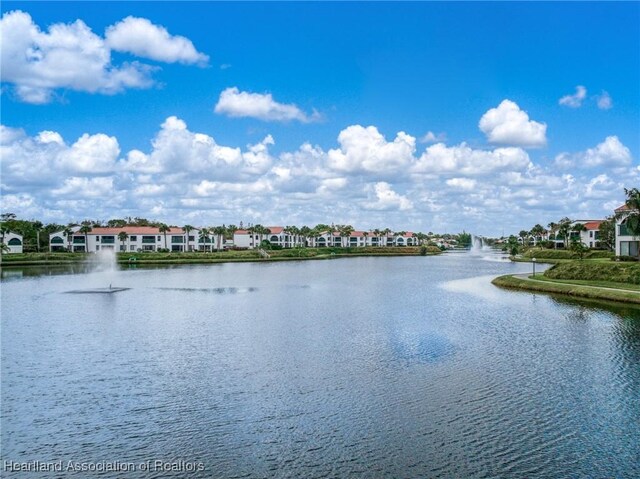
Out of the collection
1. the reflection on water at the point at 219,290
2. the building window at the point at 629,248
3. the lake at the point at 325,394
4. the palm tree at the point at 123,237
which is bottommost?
the lake at the point at 325,394

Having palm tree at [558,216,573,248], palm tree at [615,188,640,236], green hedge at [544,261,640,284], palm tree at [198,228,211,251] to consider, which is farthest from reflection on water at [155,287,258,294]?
palm tree at [198,228,211,251]

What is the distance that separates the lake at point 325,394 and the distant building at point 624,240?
35.8 metres

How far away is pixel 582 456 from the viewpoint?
16609 millimetres

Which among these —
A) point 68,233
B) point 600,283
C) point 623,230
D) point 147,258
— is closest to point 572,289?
point 600,283

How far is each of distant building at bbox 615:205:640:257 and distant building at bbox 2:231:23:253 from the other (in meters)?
147

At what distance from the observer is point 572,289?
56594 mm

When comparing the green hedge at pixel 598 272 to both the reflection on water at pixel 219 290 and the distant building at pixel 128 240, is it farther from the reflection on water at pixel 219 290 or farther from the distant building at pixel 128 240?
the distant building at pixel 128 240

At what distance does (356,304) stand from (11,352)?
30.4 meters

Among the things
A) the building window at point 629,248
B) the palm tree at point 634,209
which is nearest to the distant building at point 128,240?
the building window at point 629,248

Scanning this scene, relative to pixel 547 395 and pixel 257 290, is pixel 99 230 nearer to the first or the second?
pixel 257 290

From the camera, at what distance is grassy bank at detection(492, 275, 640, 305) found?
49.4 meters

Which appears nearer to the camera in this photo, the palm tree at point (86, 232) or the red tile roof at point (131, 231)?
the palm tree at point (86, 232)

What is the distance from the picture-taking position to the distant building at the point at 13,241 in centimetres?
14800

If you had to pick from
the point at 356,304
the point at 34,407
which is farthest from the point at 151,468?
the point at 356,304
